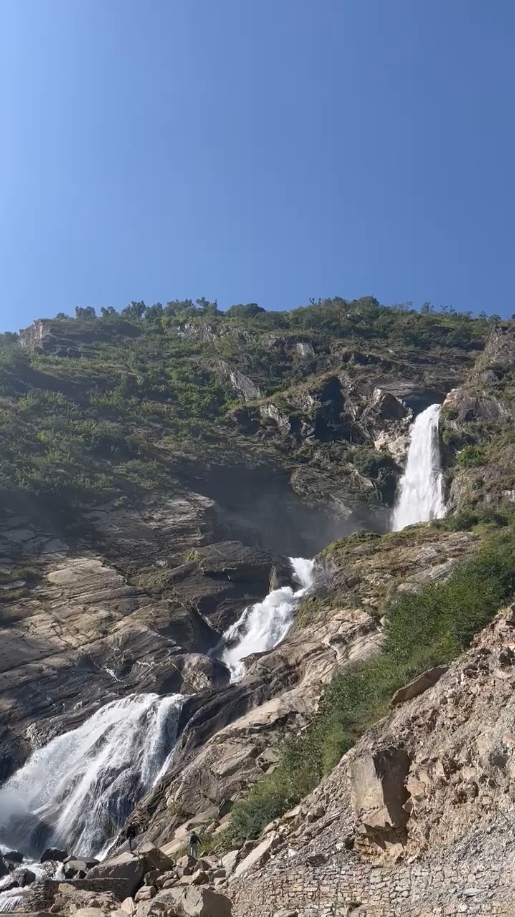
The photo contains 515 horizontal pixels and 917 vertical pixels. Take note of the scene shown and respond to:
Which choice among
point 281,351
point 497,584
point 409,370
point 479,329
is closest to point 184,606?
point 497,584

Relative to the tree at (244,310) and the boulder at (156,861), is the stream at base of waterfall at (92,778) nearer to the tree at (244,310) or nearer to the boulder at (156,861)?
the boulder at (156,861)

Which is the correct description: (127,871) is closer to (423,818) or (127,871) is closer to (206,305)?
(423,818)

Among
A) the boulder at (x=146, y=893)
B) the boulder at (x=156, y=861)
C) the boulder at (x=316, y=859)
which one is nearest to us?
the boulder at (x=316, y=859)

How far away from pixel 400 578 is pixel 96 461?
2745cm

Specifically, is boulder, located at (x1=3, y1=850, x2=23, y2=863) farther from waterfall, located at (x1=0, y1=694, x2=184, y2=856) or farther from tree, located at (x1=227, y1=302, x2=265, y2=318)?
tree, located at (x1=227, y1=302, x2=265, y2=318)

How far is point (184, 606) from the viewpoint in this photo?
106ft

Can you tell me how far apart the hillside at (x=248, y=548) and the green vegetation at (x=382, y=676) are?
0.07m

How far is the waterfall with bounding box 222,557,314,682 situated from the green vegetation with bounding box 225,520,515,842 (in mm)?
11210

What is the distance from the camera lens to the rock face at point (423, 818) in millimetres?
7810

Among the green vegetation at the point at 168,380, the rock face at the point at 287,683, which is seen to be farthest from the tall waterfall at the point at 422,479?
the rock face at the point at 287,683

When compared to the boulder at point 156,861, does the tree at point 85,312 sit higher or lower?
higher

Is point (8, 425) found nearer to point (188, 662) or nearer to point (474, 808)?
point (188, 662)

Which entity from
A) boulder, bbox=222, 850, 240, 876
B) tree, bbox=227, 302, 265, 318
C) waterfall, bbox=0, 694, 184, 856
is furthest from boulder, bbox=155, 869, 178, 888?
tree, bbox=227, 302, 265, 318

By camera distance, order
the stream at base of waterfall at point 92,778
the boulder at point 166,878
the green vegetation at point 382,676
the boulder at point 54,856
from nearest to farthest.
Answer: the boulder at point 166,878, the green vegetation at point 382,676, the boulder at point 54,856, the stream at base of waterfall at point 92,778
